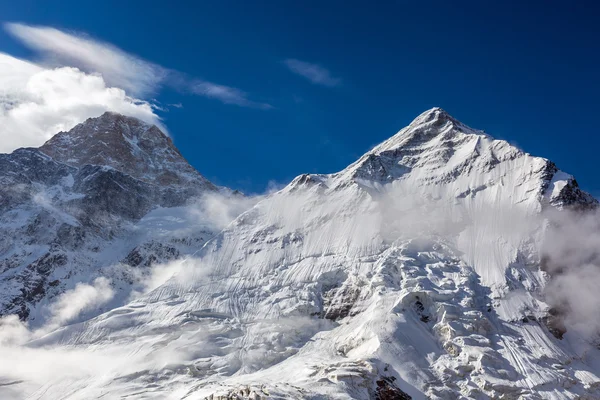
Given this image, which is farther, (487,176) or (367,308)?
(487,176)

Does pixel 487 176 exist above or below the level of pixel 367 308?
above

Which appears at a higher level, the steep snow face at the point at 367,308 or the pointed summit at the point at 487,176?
the pointed summit at the point at 487,176

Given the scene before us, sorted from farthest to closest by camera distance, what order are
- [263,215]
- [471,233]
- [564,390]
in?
[263,215] → [471,233] → [564,390]

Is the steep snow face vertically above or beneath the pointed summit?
beneath

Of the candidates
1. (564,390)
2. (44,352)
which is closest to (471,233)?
(564,390)

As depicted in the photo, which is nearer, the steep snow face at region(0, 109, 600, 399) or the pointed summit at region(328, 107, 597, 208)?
the steep snow face at region(0, 109, 600, 399)

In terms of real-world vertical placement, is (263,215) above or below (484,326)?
above

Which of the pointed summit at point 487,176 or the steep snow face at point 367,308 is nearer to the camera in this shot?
the steep snow face at point 367,308

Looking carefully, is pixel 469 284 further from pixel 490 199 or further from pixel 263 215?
pixel 263 215
